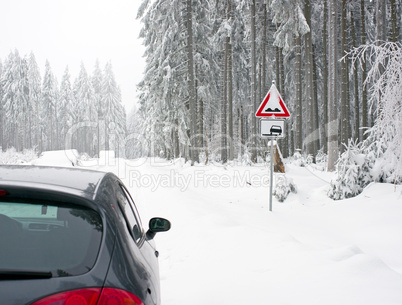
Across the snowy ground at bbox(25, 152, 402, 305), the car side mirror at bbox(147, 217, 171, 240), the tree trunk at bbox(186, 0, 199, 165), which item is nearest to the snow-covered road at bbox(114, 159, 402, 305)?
the snowy ground at bbox(25, 152, 402, 305)

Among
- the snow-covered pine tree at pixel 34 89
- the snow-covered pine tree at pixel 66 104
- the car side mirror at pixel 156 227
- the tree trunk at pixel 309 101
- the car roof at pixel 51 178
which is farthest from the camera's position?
the snow-covered pine tree at pixel 66 104

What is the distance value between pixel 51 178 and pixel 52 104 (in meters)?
79.8

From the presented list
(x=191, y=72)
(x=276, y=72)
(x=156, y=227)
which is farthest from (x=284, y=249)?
(x=276, y=72)

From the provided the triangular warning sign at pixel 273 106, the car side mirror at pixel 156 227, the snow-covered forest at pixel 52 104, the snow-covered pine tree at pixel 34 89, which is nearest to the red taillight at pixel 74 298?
the car side mirror at pixel 156 227

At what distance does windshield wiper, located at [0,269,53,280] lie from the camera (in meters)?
1.58

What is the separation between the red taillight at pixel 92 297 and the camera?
154 cm

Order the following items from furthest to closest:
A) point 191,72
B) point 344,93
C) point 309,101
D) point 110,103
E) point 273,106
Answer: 1. point 110,103
2. point 191,72
3. point 309,101
4. point 344,93
5. point 273,106

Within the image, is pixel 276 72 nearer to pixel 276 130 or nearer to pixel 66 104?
pixel 276 130

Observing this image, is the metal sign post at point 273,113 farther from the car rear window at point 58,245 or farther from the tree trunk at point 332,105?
the tree trunk at point 332,105

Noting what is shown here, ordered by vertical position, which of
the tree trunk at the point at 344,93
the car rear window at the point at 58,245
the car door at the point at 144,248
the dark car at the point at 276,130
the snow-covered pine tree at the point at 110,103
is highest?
the snow-covered pine tree at the point at 110,103

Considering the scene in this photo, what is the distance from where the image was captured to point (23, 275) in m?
1.60

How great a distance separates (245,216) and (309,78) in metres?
14.1

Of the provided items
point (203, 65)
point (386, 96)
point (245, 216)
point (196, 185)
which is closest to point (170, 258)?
point (245, 216)

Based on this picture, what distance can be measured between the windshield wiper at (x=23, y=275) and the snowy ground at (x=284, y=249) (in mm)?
2638
